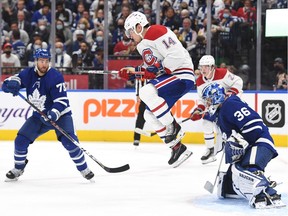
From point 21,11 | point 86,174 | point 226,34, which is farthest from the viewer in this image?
point 21,11

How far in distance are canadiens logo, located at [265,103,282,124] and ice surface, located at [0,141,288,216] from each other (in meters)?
0.79

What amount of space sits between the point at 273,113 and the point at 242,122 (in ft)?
13.1

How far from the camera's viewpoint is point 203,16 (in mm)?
8977

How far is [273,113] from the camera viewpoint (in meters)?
8.09

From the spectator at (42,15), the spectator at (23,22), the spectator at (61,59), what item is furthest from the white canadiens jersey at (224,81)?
the spectator at (23,22)

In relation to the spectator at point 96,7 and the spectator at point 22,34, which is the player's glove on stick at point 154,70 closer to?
the spectator at point 96,7

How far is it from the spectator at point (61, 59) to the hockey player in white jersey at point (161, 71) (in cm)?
323

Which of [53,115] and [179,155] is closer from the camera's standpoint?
[53,115]

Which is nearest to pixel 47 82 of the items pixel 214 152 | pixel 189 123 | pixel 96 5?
pixel 214 152

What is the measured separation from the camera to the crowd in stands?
8.73m

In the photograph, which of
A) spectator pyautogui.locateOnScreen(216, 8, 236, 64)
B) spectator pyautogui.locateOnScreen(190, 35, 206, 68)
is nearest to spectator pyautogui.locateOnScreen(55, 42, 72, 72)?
spectator pyautogui.locateOnScreen(190, 35, 206, 68)

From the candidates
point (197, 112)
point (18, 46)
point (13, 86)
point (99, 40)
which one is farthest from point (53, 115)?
point (18, 46)

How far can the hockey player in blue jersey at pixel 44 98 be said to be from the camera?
4953mm

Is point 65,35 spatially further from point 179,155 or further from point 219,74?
point 179,155
